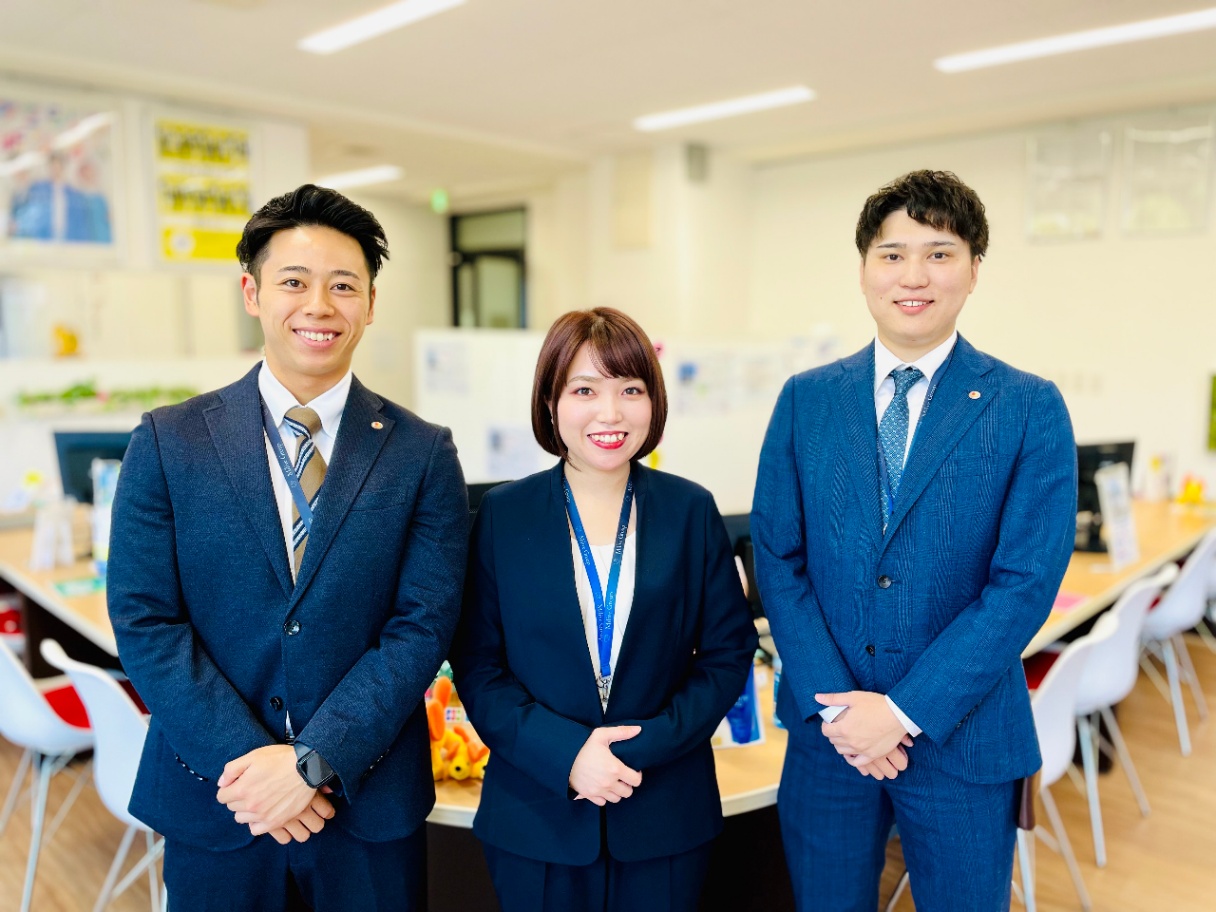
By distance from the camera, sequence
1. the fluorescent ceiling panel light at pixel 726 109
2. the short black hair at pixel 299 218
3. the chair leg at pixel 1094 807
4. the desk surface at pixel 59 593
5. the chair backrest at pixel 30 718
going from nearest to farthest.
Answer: the short black hair at pixel 299 218 < the chair backrest at pixel 30 718 < the desk surface at pixel 59 593 < the chair leg at pixel 1094 807 < the fluorescent ceiling panel light at pixel 726 109

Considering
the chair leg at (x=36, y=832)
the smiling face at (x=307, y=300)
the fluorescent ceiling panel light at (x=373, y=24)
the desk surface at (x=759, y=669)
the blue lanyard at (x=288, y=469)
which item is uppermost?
the fluorescent ceiling panel light at (x=373, y=24)

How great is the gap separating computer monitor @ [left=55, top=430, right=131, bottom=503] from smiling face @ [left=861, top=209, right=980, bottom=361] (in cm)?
312

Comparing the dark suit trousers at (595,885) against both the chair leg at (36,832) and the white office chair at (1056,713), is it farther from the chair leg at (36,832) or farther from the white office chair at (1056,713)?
the chair leg at (36,832)

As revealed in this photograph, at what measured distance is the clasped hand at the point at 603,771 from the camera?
4.55 feet

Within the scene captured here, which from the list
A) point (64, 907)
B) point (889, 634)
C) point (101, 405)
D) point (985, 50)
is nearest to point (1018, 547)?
point (889, 634)

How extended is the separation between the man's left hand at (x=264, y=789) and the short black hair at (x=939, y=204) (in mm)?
1346

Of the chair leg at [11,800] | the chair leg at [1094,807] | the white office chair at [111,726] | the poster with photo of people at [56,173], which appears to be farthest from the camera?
the poster with photo of people at [56,173]

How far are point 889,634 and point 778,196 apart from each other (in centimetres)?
676

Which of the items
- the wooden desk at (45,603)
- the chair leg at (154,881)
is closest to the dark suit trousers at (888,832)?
the chair leg at (154,881)

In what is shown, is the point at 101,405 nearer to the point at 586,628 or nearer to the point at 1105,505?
the point at 586,628

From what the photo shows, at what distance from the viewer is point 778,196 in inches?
302

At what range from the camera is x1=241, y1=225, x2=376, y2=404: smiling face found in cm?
139

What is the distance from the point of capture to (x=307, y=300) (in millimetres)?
1396

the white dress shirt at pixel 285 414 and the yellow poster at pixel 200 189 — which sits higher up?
the yellow poster at pixel 200 189
